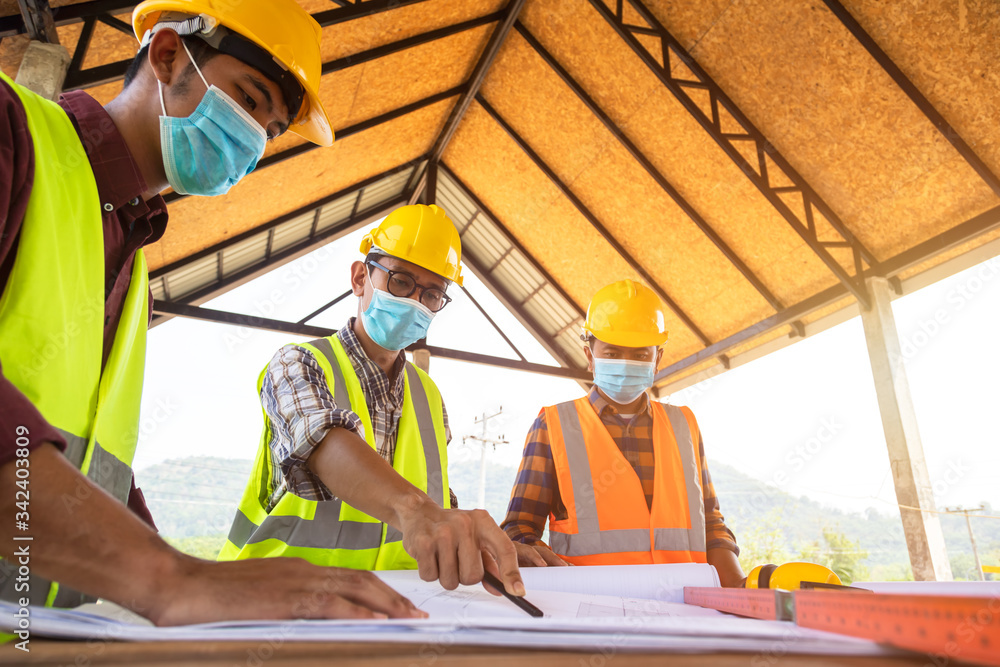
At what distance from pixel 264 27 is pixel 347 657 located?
137cm

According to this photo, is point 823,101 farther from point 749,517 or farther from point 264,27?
point 749,517

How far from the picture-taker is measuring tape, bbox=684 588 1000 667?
0.40 metres

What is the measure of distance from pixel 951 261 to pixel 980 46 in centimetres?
220

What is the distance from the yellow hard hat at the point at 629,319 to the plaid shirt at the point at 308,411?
3.85ft

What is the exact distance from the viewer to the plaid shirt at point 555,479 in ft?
7.15

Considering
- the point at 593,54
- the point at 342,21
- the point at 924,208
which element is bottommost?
the point at 924,208

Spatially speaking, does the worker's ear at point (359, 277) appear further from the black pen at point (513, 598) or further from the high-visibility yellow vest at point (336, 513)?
the black pen at point (513, 598)

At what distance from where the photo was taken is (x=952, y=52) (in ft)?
15.0

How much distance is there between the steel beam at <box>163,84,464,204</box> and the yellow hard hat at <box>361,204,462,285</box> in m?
4.71

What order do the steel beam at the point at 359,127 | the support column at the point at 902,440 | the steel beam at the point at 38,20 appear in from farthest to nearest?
the steel beam at the point at 359,127 → the support column at the point at 902,440 → the steel beam at the point at 38,20

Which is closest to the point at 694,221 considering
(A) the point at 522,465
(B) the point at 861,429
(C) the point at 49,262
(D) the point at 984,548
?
(B) the point at 861,429

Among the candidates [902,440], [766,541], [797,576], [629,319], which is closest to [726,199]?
[902,440]

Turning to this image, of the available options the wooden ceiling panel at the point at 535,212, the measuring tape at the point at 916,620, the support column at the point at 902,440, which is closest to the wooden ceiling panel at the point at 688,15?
the wooden ceiling panel at the point at 535,212

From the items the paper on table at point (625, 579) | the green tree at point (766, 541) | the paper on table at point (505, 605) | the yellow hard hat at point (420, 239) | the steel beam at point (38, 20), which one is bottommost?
the paper on table at point (505, 605)
